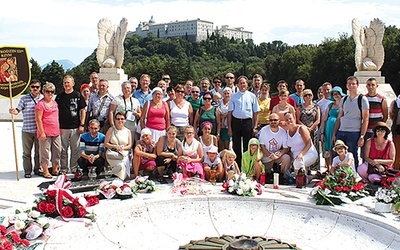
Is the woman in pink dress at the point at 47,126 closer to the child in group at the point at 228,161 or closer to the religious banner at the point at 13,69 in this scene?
the religious banner at the point at 13,69

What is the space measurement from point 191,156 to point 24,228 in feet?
10.2

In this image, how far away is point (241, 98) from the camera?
23.2 feet

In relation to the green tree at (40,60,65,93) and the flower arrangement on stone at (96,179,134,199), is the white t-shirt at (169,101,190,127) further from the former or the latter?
the green tree at (40,60,65,93)

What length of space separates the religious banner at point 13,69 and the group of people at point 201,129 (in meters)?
0.37

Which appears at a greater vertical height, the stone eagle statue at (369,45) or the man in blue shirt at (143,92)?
the stone eagle statue at (369,45)

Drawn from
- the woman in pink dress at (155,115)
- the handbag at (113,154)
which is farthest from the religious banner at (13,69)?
the woman in pink dress at (155,115)

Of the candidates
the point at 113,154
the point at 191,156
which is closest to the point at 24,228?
the point at 113,154

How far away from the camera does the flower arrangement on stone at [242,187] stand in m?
5.14

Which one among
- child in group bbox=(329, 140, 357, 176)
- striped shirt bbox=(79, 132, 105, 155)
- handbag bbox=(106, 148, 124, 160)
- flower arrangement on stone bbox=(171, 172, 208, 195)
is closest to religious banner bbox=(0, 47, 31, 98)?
striped shirt bbox=(79, 132, 105, 155)

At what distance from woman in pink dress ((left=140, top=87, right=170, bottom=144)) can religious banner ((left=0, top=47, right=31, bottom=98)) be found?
7.80ft

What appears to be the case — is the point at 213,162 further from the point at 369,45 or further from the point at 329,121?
the point at 369,45

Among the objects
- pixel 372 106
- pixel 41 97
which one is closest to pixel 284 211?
pixel 372 106

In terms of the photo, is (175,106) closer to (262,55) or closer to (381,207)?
(381,207)

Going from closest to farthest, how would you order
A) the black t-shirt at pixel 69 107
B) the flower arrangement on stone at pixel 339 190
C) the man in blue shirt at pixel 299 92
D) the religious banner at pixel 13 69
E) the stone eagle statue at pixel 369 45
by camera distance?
1. the flower arrangement on stone at pixel 339 190
2. the black t-shirt at pixel 69 107
3. the religious banner at pixel 13 69
4. the man in blue shirt at pixel 299 92
5. the stone eagle statue at pixel 369 45
